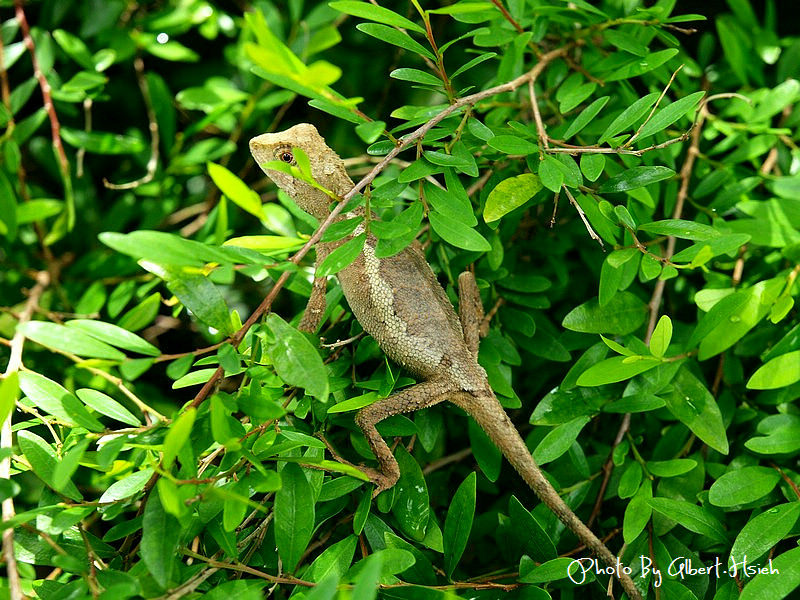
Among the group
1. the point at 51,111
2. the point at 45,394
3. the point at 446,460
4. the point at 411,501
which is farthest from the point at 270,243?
the point at 51,111

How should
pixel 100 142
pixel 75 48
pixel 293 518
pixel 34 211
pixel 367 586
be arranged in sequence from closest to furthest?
1. pixel 367 586
2. pixel 293 518
3. pixel 34 211
4. pixel 75 48
5. pixel 100 142

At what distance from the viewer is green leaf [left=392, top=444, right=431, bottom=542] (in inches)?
56.7

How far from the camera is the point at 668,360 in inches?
60.0

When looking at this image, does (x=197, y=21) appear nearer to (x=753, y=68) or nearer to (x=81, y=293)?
(x=81, y=293)

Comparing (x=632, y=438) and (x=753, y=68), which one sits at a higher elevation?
(x=753, y=68)

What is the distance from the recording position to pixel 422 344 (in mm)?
1596

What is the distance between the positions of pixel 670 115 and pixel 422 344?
2.35 ft

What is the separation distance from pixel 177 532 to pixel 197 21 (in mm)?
1665

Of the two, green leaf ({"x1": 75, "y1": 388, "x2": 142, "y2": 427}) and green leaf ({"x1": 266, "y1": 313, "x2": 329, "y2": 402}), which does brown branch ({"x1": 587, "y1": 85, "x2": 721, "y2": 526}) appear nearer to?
green leaf ({"x1": 266, "y1": 313, "x2": 329, "y2": 402})

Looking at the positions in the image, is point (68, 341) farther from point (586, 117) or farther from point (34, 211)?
point (586, 117)

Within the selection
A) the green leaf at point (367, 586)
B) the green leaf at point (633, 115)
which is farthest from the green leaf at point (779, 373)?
the green leaf at point (367, 586)

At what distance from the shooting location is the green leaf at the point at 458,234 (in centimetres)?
126

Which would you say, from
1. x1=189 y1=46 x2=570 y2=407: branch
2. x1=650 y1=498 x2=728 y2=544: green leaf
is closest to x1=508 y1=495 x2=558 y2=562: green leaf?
x1=650 y1=498 x2=728 y2=544: green leaf

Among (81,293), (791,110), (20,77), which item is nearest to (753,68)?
(791,110)
